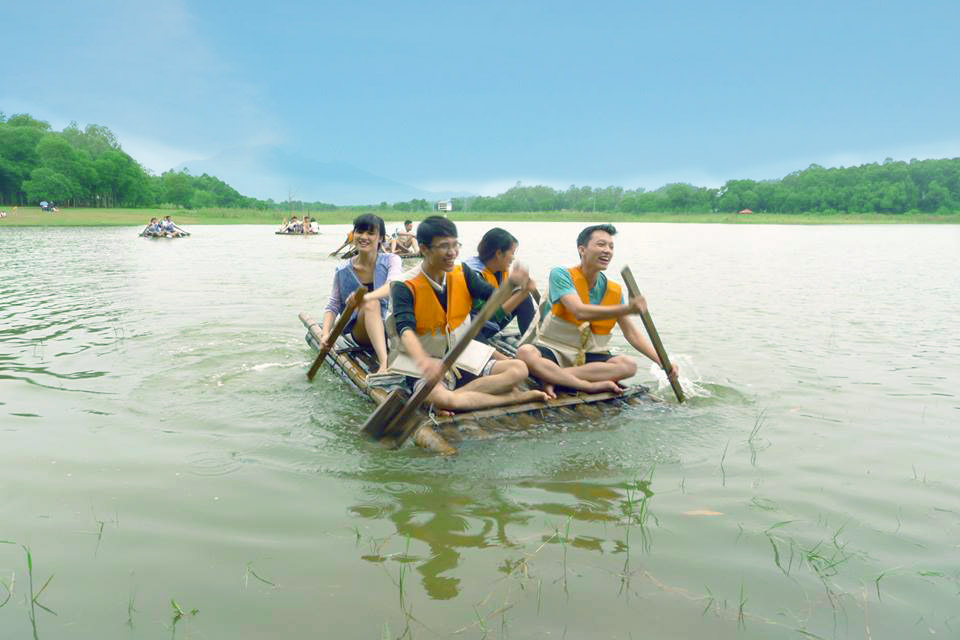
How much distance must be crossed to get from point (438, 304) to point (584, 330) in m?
1.24

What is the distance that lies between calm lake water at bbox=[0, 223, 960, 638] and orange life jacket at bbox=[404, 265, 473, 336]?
84cm

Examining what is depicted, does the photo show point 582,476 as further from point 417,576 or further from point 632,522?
point 417,576

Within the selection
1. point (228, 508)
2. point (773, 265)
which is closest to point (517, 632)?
point (228, 508)

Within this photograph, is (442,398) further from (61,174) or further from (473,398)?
(61,174)

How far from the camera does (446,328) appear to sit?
4.47m

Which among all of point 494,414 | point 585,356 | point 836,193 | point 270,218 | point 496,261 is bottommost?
point 494,414

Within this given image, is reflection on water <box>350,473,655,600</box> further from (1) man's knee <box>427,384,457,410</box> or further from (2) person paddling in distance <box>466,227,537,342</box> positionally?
(2) person paddling in distance <box>466,227,537,342</box>

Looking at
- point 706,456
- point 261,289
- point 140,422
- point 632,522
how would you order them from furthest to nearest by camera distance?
point 261,289 → point 140,422 → point 706,456 → point 632,522

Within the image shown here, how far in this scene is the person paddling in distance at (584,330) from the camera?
4.75 m

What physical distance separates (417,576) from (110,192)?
73.5m

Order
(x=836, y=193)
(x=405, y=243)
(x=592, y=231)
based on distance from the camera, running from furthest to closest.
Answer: (x=836, y=193)
(x=405, y=243)
(x=592, y=231)

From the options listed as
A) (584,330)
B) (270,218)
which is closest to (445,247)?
(584,330)

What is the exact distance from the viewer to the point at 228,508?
334 centimetres

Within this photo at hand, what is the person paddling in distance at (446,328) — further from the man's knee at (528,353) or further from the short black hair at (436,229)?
the man's knee at (528,353)
